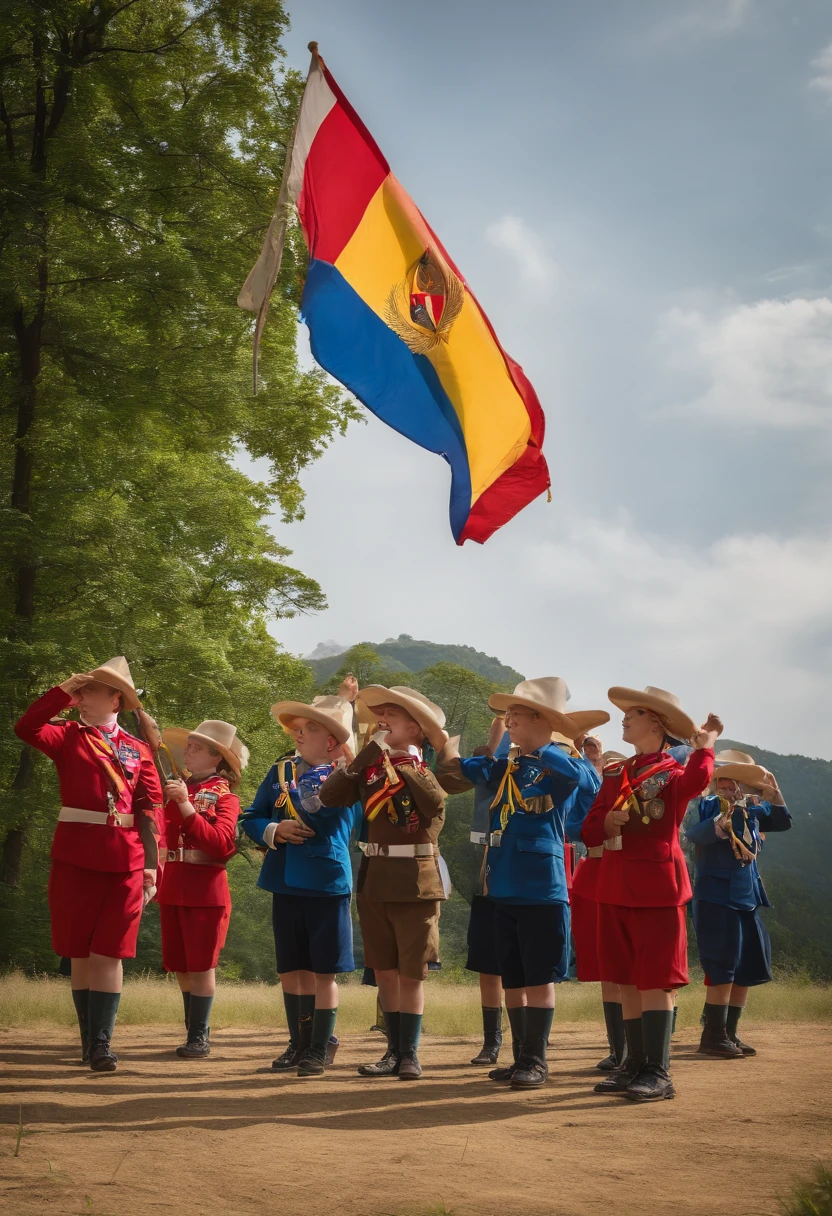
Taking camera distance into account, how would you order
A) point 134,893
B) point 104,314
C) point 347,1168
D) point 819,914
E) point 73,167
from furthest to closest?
point 819,914, point 104,314, point 73,167, point 134,893, point 347,1168

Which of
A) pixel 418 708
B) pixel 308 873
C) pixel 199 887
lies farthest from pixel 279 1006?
pixel 418 708

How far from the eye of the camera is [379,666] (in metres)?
31.6

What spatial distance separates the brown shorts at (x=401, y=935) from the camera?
645 cm

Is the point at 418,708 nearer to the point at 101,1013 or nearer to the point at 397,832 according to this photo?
the point at 397,832

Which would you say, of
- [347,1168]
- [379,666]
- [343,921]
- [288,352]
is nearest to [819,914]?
[379,666]

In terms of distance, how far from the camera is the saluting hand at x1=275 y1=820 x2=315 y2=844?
679 centimetres

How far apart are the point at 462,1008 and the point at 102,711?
214 inches

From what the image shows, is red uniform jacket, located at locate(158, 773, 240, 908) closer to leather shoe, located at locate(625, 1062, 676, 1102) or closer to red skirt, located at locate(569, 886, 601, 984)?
red skirt, located at locate(569, 886, 601, 984)

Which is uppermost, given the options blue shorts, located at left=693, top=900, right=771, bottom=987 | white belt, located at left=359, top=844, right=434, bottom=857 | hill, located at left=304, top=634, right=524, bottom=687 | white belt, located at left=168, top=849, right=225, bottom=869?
hill, located at left=304, top=634, right=524, bottom=687

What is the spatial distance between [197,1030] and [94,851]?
175 centimetres

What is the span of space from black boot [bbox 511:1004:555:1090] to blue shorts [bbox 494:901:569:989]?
0.18m

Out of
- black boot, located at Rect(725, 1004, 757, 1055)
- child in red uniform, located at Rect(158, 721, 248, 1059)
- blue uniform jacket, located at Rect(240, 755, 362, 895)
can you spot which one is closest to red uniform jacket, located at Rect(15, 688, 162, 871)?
child in red uniform, located at Rect(158, 721, 248, 1059)

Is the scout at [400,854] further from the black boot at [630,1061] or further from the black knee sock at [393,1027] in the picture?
the black boot at [630,1061]

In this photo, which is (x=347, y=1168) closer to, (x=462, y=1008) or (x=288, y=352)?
(x=462, y=1008)
